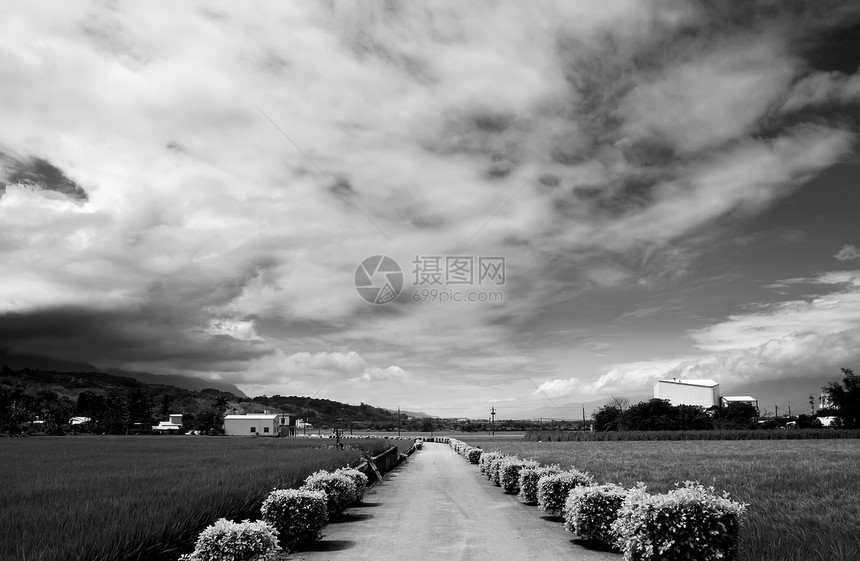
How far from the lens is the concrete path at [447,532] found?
1295 centimetres

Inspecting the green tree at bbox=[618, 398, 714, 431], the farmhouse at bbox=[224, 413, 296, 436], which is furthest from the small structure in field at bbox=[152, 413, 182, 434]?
the green tree at bbox=[618, 398, 714, 431]

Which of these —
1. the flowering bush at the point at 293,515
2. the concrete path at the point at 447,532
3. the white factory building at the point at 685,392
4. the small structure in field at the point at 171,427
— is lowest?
the small structure in field at the point at 171,427

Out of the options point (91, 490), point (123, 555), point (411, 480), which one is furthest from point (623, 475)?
point (123, 555)

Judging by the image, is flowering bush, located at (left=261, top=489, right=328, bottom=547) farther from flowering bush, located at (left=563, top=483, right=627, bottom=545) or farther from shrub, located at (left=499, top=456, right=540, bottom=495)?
shrub, located at (left=499, top=456, right=540, bottom=495)

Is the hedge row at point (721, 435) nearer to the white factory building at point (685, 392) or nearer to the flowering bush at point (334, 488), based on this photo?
the white factory building at point (685, 392)

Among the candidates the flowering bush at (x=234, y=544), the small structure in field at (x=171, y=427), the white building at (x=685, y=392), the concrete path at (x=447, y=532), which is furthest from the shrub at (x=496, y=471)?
the white building at (x=685, y=392)

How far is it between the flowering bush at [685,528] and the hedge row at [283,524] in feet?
19.7

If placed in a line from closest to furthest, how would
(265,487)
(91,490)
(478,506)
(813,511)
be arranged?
(813,511) → (91,490) → (265,487) → (478,506)

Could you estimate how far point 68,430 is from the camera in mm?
135000

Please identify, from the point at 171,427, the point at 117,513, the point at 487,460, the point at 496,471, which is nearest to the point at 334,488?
the point at 117,513

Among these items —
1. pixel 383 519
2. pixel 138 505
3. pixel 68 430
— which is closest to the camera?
pixel 138 505

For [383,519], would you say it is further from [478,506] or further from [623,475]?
[623,475]

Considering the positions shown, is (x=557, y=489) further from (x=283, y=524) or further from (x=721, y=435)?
(x=721, y=435)

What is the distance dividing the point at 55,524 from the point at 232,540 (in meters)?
3.01
